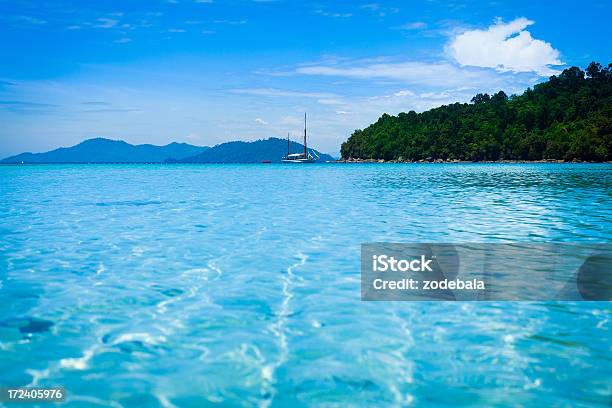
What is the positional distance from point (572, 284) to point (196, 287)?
25.0 ft

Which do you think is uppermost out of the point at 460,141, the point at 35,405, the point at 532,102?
the point at 532,102

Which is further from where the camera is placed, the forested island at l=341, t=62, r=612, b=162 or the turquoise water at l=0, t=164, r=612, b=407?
the forested island at l=341, t=62, r=612, b=162

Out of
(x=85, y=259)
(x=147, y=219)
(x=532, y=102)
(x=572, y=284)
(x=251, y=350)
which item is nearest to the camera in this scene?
(x=251, y=350)

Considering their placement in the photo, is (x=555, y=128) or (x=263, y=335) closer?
(x=263, y=335)

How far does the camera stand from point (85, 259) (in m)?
12.1

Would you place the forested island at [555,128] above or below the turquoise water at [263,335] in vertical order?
above

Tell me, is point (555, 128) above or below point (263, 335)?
above

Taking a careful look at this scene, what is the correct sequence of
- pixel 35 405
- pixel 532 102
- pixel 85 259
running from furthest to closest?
1. pixel 532 102
2. pixel 85 259
3. pixel 35 405

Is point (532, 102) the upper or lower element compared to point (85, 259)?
upper

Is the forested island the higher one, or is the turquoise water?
the forested island

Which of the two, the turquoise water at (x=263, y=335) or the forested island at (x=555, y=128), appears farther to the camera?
the forested island at (x=555, y=128)

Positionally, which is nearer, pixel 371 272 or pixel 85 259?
pixel 371 272

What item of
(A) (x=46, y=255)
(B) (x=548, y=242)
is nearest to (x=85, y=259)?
(A) (x=46, y=255)

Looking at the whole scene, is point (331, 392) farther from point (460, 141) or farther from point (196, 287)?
point (460, 141)
